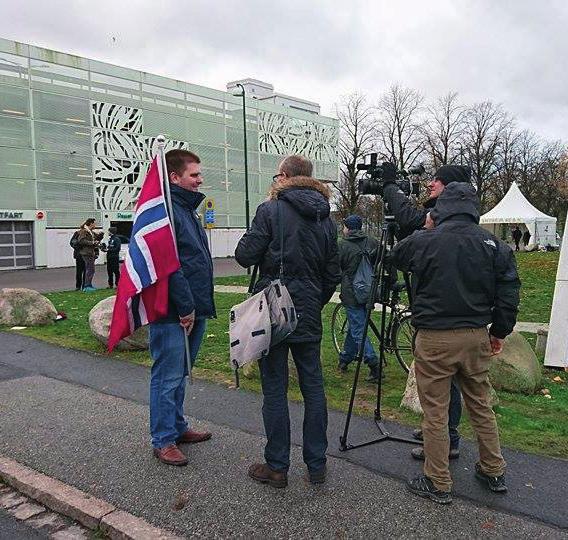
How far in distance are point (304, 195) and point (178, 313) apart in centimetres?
118

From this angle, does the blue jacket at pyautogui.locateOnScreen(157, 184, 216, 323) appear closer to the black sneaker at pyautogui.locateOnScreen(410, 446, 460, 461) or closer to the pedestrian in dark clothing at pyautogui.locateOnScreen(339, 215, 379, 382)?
the black sneaker at pyautogui.locateOnScreen(410, 446, 460, 461)

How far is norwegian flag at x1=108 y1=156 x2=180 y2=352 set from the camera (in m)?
3.80

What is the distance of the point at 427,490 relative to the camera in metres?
3.46

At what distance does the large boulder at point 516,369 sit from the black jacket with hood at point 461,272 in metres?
2.50

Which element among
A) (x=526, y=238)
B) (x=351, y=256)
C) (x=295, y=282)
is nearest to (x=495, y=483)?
(x=295, y=282)

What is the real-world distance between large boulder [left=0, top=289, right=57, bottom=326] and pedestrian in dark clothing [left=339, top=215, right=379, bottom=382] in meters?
5.97

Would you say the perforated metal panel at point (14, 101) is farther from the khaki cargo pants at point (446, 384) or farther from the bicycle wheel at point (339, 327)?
the khaki cargo pants at point (446, 384)

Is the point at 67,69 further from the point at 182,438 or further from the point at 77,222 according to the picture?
the point at 182,438

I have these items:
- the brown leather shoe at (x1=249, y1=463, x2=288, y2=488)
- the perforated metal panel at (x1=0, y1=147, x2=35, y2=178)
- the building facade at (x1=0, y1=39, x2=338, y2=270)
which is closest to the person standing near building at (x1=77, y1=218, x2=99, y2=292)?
the brown leather shoe at (x1=249, y1=463, x2=288, y2=488)

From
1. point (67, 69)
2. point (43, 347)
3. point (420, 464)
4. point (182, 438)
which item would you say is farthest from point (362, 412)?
point (67, 69)

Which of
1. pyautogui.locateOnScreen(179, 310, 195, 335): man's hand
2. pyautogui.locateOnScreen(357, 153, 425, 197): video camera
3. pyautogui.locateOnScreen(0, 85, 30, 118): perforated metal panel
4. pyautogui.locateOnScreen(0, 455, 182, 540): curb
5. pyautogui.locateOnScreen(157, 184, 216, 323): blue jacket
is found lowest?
pyautogui.locateOnScreen(0, 455, 182, 540): curb

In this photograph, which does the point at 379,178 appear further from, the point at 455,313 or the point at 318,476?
the point at 318,476

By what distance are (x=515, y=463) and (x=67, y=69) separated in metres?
33.4

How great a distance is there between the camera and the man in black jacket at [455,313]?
3.32m
